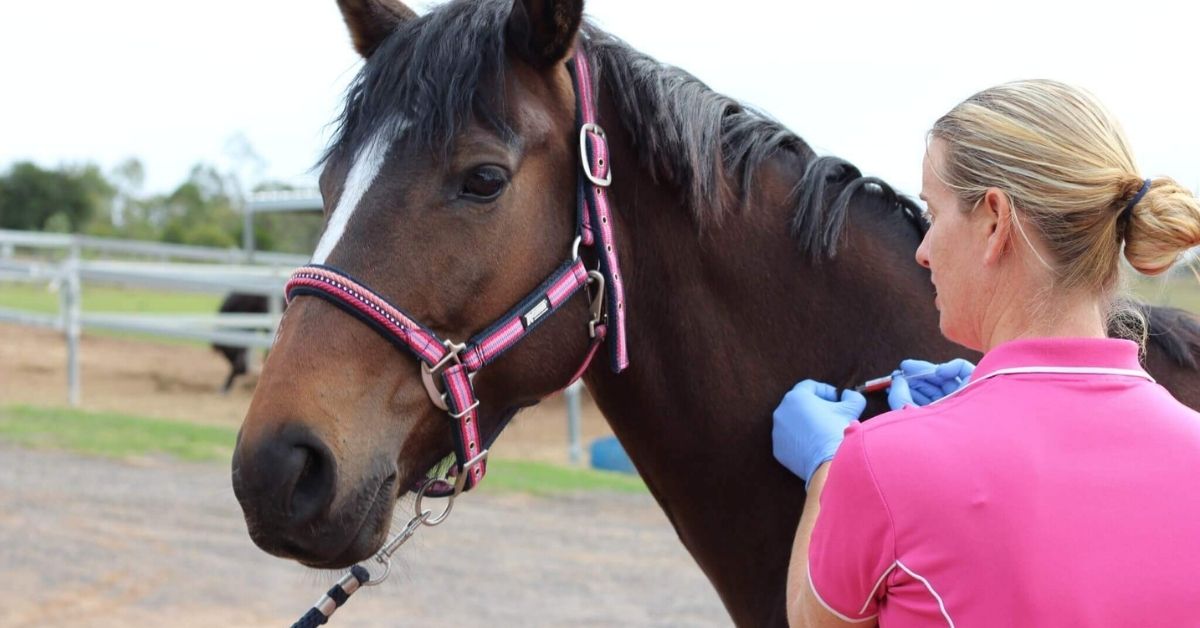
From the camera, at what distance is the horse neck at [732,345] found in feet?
6.96

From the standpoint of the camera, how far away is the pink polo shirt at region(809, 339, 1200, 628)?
1.19 metres

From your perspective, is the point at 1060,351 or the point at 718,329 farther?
the point at 718,329

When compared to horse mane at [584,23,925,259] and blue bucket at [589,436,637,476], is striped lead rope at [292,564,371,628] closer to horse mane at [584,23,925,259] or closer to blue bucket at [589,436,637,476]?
horse mane at [584,23,925,259]

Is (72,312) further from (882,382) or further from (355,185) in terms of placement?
(882,382)

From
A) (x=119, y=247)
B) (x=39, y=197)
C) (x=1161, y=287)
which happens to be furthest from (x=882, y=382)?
(x=39, y=197)

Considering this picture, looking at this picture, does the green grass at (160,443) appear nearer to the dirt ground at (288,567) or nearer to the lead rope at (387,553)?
the dirt ground at (288,567)

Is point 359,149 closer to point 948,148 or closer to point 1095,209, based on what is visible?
point 948,148

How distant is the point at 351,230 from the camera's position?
1.87m

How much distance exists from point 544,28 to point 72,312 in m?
12.4

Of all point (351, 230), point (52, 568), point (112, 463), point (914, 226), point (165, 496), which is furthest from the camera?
point (112, 463)

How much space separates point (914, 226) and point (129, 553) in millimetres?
6073

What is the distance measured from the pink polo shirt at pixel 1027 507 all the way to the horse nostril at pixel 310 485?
825mm

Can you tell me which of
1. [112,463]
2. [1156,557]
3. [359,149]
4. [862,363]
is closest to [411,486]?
[359,149]

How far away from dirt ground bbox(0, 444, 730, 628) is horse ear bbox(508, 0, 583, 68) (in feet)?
11.3
